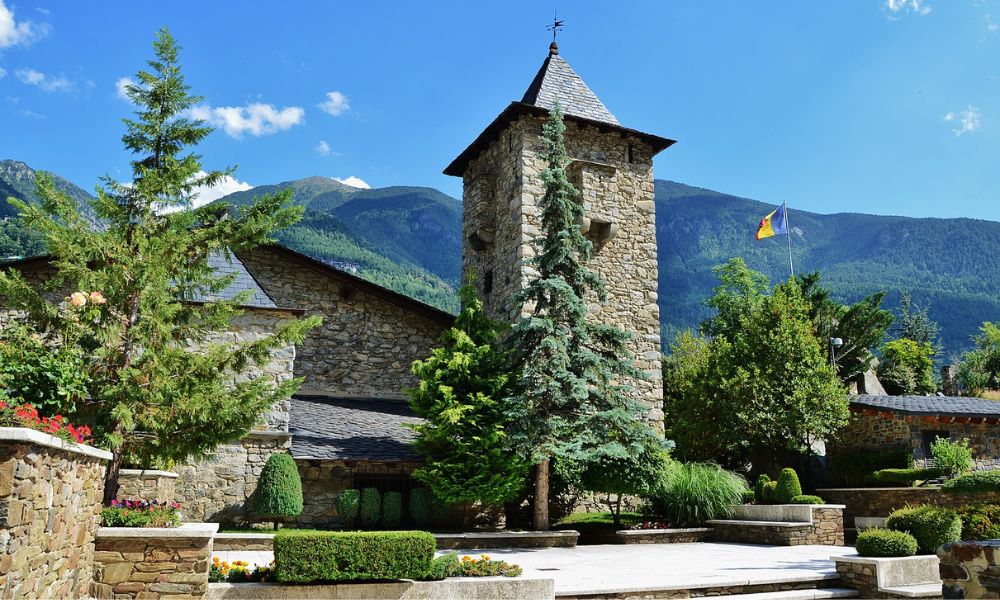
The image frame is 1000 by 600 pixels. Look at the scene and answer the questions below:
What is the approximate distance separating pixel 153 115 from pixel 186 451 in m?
5.54

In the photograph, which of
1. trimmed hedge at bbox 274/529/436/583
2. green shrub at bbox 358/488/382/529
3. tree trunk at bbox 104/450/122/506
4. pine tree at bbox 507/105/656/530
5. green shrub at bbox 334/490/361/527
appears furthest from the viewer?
green shrub at bbox 358/488/382/529

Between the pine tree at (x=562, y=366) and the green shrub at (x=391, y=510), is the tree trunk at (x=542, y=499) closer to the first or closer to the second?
the pine tree at (x=562, y=366)

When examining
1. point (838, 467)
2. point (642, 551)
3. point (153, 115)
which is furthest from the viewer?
point (838, 467)

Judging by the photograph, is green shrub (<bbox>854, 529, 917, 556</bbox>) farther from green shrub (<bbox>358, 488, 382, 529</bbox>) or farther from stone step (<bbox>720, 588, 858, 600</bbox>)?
green shrub (<bbox>358, 488, 382, 529</bbox>)

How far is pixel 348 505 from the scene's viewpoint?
1597cm

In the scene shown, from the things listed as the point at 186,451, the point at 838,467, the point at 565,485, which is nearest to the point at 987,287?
the point at 838,467

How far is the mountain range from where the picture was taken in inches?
5600

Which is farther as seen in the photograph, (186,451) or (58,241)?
(186,451)

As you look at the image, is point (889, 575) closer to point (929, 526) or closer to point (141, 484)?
point (929, 526)

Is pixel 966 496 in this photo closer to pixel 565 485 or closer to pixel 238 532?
pixel 565 485

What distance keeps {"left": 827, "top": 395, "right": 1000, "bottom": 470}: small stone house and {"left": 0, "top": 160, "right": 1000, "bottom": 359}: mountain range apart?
88.1 meters

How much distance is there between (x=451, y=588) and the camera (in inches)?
368

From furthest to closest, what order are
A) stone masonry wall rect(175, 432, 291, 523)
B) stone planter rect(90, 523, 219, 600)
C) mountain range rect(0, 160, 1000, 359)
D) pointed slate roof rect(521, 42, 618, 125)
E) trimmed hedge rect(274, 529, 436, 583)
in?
mountain range rect(0, 160, 1000, 359) < pointed slate roof rect(521, 42, 618, 125) < stone masonry wall rect(175, 432, 291, 523) < trimmed hedge rect(274, 529, 436, 583) < stone planter rect(90, 523, 219, 600)

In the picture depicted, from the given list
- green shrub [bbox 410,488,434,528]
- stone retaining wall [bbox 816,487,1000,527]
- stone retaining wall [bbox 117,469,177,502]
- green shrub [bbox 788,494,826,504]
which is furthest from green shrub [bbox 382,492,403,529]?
stone retaining wall [bbox 816,487,1000,527]
